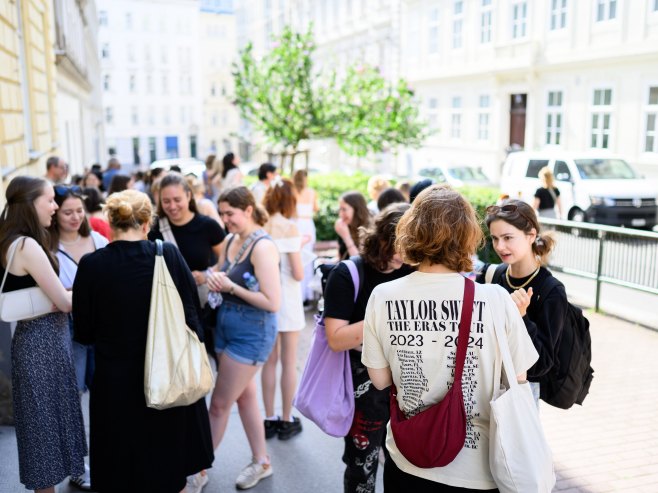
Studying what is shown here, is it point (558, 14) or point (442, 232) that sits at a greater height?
point (558, 14)

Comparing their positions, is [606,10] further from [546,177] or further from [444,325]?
[444,325]

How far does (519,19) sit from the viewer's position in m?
24.6

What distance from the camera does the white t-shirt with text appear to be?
2.33 meters

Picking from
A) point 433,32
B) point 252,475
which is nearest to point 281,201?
point 252,475

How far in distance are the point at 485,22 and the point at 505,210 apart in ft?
83.5

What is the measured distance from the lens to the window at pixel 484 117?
2828 centimetres

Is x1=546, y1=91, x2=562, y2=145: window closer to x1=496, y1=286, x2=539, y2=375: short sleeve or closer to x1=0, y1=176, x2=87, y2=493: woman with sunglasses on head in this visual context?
x1=0, y1=176, x2=87, y2=493: woman with sunglasses on head

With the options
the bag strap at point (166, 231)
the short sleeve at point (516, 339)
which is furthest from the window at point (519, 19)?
the short sleeve at point (516, 339)

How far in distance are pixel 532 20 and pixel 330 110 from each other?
33.4ft

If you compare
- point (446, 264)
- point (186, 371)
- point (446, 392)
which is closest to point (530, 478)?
point (446, 392)

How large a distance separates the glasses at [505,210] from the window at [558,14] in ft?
69.5

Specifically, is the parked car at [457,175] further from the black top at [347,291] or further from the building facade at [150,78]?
the building facade at [150,78]

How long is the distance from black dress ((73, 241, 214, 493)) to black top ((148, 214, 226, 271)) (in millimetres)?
1357

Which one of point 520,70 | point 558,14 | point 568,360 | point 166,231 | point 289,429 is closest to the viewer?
point 568,360
